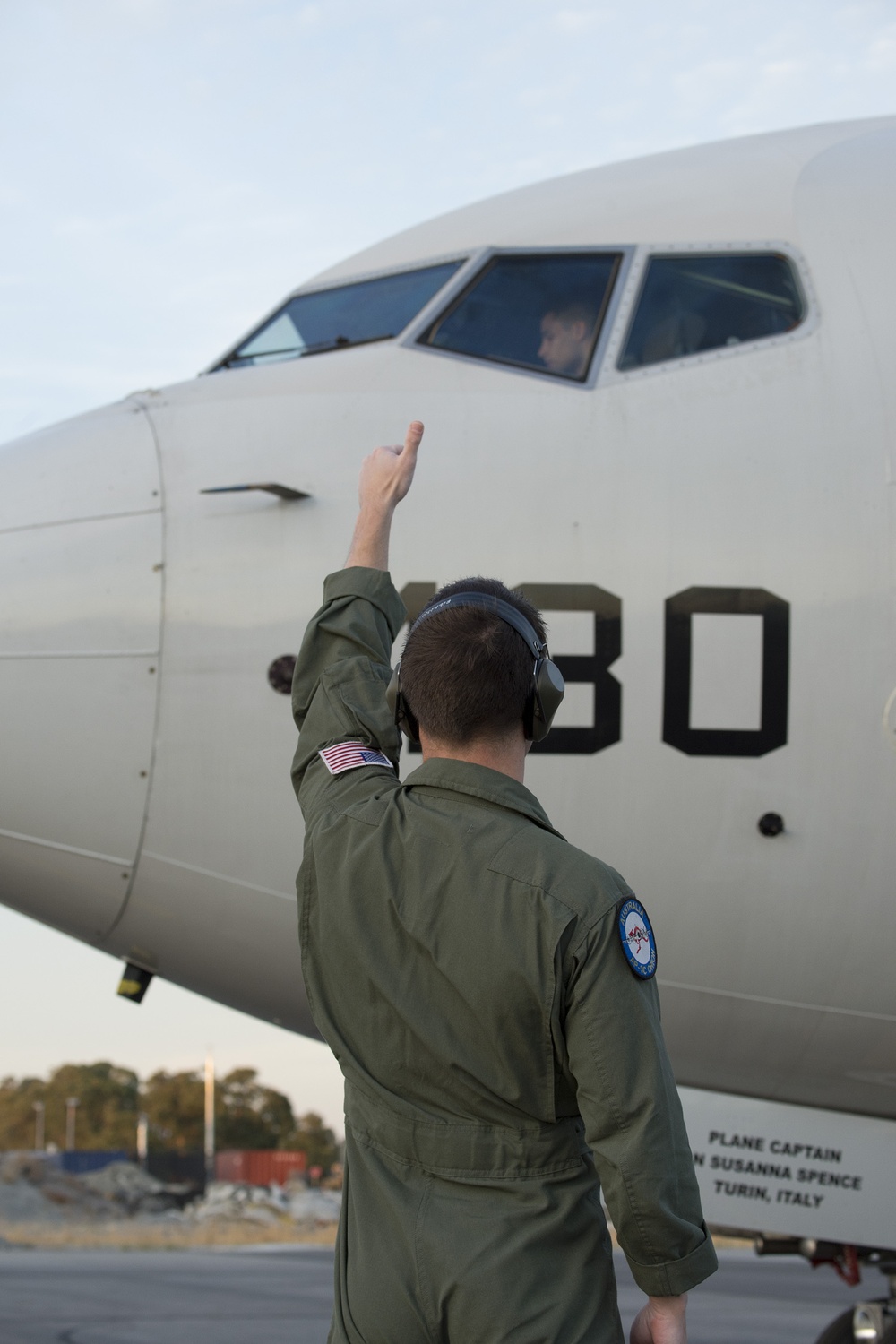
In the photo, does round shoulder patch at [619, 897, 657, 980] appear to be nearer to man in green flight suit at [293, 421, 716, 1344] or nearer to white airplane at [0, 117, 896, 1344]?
man in green flight suit at [293, 421, 716, 1344]

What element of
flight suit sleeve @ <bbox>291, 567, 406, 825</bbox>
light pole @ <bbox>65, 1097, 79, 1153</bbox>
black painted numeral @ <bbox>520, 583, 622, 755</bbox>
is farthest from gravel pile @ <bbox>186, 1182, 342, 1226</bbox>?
flight suit sleeve @ <bbox>291, 567, 406, 825</bbox>

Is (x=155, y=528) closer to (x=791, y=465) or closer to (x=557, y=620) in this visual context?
(x=557, y=620)

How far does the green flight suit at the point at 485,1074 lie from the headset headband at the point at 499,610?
0.79 ft

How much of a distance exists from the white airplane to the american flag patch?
1965 mm

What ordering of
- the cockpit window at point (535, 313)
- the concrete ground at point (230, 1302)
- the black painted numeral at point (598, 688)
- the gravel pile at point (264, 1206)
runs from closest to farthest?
the black painted numeral at point (598, 688) < the cockpit window at point (535, 313) < the concrete ground at point (230, 1302) < the gravel pile at point (264, 1206)

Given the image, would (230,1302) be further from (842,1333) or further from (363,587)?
(363,587)

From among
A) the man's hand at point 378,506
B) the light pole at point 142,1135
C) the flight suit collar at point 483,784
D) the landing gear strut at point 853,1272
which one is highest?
the man's hand at point 378,506

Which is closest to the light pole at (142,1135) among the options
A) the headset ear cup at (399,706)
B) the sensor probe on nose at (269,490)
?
the sensor probe on nose at (269,490)

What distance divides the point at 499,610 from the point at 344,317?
3499 millimetres

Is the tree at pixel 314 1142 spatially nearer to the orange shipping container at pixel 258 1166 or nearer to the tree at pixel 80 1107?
the orange shipping container at pixel 258 1166

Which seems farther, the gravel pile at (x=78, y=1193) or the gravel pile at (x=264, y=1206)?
the gravel pile at (x=78, y=1193)

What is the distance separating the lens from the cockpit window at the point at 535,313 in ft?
16.5

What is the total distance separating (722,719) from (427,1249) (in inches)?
104

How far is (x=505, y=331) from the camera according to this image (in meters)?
5.15
